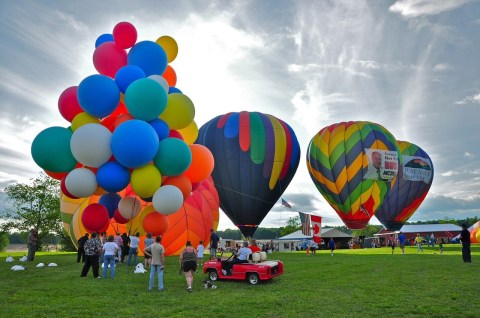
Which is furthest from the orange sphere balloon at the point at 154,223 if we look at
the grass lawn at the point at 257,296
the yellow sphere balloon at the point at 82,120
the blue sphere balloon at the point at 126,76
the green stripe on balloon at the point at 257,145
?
the green stripe on balloon at the point at 257,145

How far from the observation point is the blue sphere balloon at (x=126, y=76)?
488 inches

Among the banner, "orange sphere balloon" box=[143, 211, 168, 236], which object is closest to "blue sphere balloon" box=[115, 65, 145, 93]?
"orange sphere balloon" box=[143, 211, 168, 236]

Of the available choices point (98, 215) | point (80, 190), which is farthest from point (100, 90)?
point (98, 215)

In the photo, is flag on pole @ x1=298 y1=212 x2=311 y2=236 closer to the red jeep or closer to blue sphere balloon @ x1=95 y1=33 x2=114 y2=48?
the red jeep

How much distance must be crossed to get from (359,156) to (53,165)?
27.2m

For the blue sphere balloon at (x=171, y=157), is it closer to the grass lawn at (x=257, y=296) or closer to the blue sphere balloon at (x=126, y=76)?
the blue sphere balloon at (x=126, y=76)

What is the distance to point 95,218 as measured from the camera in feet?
41.0

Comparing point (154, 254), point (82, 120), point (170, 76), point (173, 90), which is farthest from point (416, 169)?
point (82, 120)

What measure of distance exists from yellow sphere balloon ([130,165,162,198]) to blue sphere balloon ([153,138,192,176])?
0.76 feet

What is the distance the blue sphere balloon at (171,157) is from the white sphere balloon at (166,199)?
490 mm

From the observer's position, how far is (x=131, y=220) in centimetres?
1355

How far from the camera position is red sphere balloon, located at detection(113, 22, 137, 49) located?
45.1 ft

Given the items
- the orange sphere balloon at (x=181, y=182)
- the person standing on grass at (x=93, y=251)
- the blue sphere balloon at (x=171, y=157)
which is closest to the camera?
the blue sphere balloon at (x=171, y=157)

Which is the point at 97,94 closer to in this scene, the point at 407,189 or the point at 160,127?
the point at 160,127
